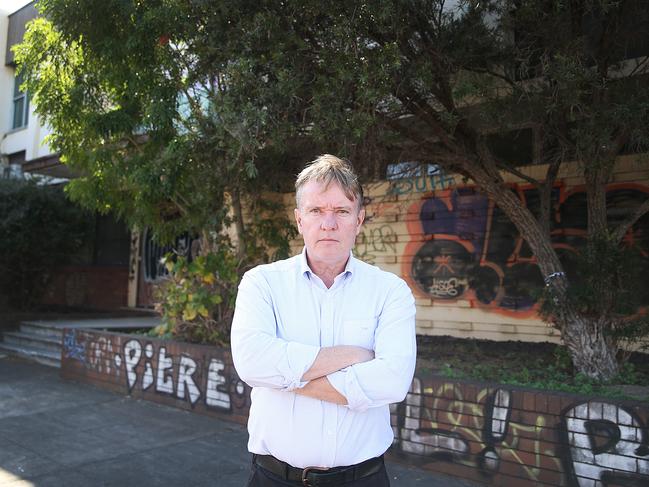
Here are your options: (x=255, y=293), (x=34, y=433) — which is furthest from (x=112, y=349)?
(x=255, y=293)

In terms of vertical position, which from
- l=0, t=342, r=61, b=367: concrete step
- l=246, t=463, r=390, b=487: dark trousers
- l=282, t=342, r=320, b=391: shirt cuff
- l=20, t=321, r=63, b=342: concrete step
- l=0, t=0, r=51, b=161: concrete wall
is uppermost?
l=0, t=0, r=51, b=161: concrete wall

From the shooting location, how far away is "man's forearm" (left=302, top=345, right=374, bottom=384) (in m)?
1.97

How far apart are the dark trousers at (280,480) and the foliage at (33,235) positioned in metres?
11.7

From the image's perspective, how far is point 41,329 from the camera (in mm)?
11211

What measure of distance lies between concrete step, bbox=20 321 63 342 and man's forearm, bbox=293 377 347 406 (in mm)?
9701

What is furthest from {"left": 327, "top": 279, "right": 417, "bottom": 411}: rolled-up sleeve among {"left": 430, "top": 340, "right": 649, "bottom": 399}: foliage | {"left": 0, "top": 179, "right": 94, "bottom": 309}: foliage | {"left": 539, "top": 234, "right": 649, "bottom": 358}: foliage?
{"left": 0, "top": 179, "right": 94, "bottom": 309}: foliage

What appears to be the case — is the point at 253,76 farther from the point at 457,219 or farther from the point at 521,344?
the point at 521,344

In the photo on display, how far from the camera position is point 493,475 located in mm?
4234

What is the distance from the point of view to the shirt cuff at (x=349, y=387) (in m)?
1.96

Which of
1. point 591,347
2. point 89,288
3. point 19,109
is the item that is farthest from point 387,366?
point 19,109

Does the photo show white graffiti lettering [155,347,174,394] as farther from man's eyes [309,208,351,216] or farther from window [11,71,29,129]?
window [11,71,29,129]

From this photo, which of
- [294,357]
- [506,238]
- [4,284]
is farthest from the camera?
[4,284]

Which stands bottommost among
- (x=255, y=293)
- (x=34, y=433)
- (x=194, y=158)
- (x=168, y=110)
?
(x=34, y=433)

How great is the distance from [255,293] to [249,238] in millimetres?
5391
